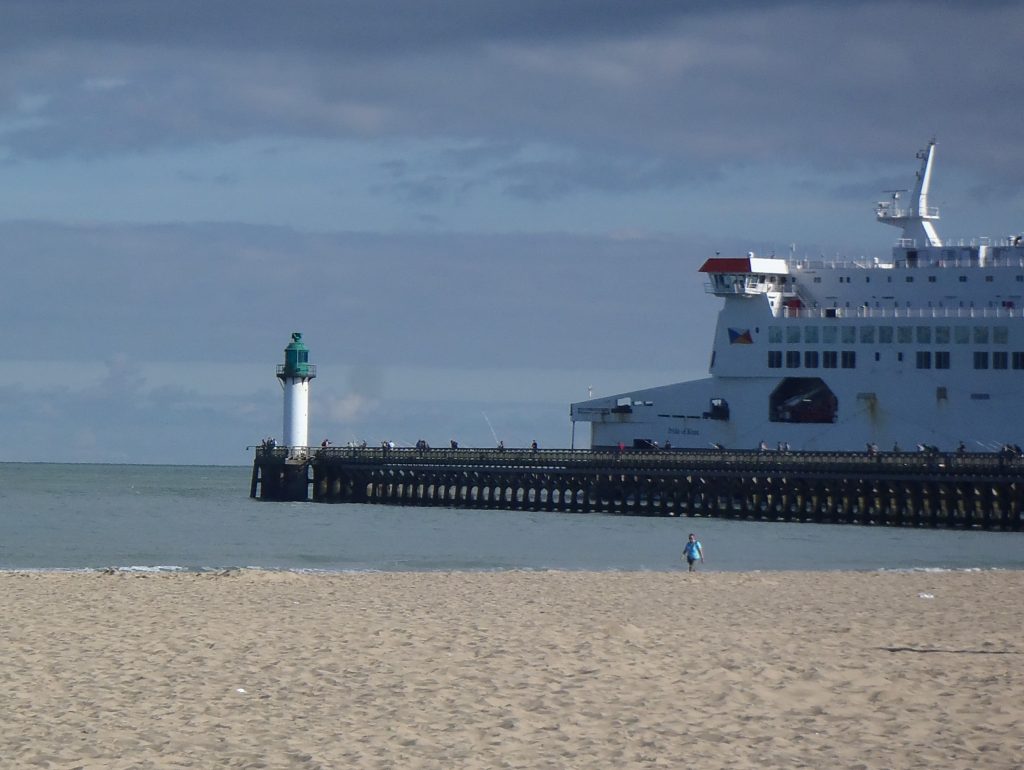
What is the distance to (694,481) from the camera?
51.5 metres

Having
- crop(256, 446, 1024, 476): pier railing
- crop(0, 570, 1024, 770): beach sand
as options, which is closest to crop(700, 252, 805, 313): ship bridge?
crop(256, 446, 1024, 476): pier railing

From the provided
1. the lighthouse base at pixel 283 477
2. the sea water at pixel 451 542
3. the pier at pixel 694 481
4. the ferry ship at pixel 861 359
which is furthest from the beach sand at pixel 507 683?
the lighthouse base at pixel 283 477

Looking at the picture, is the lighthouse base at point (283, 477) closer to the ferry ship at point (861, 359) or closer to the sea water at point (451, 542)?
the sea water at point (451, 542)

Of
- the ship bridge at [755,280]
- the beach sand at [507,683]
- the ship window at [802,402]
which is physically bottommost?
the beach sand at [507,683]

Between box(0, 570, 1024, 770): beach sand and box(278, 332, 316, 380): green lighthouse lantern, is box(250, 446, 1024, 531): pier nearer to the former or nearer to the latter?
box(278, 332, 316, 380): green lighthouse lantern

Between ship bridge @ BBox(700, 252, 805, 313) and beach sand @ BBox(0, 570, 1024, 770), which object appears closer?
beach sand @ BBox(0, 570, 1024, 770)

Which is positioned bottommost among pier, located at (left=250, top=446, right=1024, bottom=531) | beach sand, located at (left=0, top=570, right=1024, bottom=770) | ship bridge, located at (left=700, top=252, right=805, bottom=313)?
beach sand, located at (left=0, top=570, right=1024, bottom=770)

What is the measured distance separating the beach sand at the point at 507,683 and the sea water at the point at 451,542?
1255 centimetres

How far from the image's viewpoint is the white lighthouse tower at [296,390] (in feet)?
208

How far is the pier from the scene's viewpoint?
45.5m

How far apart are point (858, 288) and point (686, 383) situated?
7.79 m

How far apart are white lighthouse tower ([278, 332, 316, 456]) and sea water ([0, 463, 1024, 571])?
4579mm

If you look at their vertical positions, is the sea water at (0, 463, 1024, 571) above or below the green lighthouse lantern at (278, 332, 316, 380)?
below

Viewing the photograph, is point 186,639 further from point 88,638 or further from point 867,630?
point 867,630
